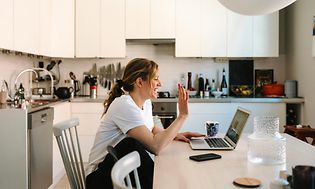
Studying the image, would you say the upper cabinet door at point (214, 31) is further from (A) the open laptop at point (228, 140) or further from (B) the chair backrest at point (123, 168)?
(B) the chair backrest at point (123, 168)

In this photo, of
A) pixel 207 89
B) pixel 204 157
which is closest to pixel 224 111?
pixel 207 89

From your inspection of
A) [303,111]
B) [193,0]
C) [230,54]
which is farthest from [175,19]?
[303,111]

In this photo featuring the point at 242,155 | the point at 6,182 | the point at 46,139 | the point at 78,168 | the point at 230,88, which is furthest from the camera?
the point at 230,88

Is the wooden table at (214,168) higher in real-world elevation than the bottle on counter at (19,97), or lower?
lower

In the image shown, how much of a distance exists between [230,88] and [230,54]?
0.50 meters

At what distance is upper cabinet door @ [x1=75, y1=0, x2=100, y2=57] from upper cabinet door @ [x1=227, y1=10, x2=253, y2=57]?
5.22 feet

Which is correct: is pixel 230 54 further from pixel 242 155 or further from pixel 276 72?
pixel 242 155

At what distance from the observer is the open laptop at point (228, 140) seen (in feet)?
6.87

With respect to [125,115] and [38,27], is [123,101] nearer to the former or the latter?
[125,115]

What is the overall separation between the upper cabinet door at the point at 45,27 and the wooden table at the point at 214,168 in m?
2.55

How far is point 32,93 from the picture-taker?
4.69 m

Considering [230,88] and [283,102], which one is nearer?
[283,102]

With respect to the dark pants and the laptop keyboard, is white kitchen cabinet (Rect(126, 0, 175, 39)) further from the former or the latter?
the dark pants

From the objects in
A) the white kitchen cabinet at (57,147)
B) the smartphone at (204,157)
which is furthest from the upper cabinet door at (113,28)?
the smartphone at (204,157)
